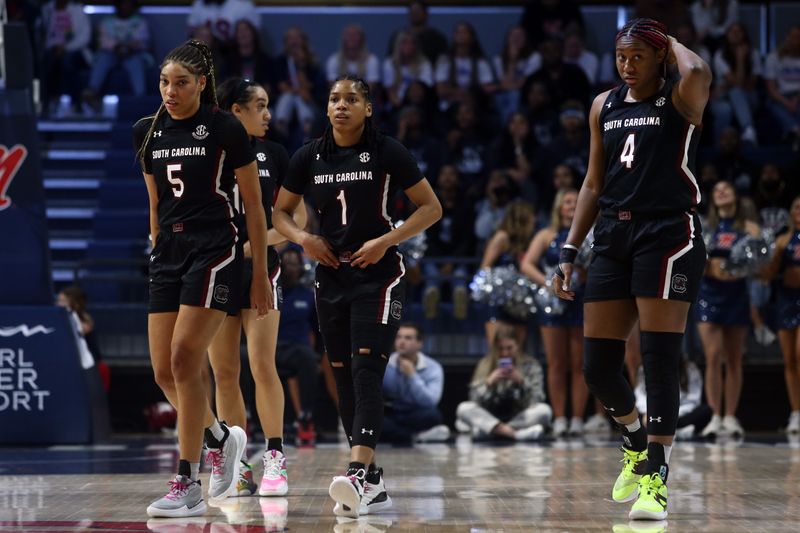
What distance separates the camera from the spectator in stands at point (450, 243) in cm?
1155

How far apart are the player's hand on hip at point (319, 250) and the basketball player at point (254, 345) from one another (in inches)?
25.8

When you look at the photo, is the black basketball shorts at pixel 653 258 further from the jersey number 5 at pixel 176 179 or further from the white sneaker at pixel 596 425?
the white sneaker at pixel 596 425

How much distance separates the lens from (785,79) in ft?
49.7

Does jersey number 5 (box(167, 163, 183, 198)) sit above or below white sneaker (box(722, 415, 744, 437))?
above

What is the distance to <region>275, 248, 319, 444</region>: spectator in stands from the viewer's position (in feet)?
33.5

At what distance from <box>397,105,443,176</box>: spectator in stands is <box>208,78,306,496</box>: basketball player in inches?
288

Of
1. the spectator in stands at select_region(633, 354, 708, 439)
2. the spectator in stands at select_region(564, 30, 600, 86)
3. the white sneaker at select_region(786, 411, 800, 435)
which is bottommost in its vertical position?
the white sneaker at select_region(786, 411, 800, 435)

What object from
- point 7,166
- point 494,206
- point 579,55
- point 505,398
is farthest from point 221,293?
point 579,55

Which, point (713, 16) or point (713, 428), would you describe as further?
point (713, 16)

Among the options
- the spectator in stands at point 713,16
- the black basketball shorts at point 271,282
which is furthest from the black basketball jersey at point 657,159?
the spectator in stands at point 713,16

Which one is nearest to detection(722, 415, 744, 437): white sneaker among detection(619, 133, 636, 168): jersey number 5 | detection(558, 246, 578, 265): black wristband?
detection(558, 246, 578, 265): black wristband

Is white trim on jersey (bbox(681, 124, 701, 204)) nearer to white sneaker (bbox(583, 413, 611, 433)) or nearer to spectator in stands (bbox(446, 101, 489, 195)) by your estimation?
white sneaker (bbox(583, 413, 611, 433))

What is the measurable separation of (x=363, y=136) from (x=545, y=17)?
33.6 feet

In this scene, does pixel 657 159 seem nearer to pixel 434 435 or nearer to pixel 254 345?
pixel 254 345
